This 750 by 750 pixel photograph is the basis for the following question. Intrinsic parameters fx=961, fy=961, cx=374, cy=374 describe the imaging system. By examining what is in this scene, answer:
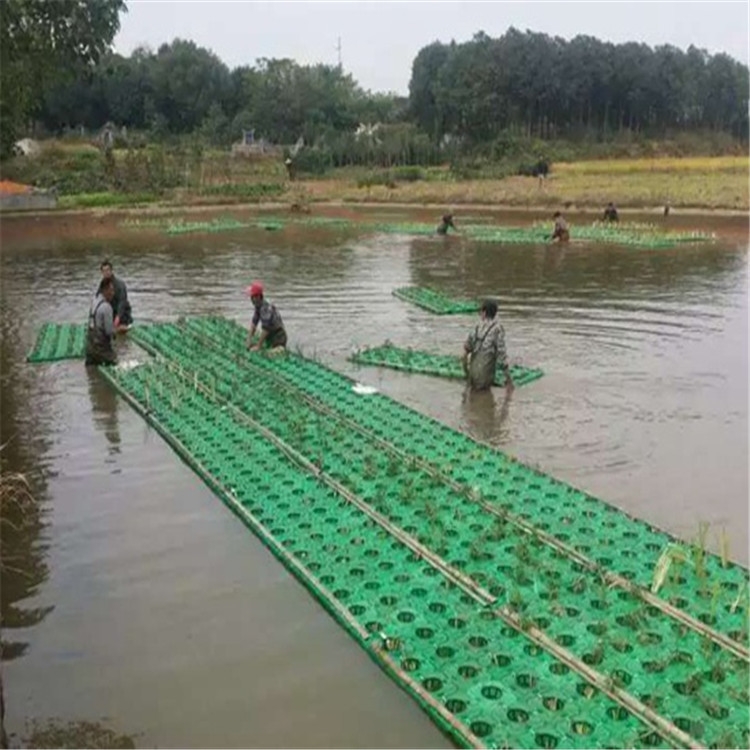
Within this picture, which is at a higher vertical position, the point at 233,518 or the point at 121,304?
the point at 121,304

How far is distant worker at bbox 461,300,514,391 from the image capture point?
10.9 metres

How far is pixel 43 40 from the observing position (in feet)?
27.2

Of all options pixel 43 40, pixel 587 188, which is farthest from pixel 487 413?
pixel 587 188

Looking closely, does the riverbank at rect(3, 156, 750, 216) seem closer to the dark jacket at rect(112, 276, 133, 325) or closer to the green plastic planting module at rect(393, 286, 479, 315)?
the green plastic planting module at rect(393, 286, 479, 315)

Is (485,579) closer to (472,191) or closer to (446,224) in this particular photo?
(446,224)

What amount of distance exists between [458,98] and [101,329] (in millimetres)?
66146

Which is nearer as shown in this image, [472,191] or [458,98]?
[472,191]

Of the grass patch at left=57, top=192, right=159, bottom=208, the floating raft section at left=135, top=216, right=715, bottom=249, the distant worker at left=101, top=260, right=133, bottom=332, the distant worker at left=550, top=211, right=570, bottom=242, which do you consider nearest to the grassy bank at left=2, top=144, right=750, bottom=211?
the grass patch at left=57, top=192, right=159, bottom=208

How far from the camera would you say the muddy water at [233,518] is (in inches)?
207

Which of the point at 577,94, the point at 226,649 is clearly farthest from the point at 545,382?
the point at 577,94

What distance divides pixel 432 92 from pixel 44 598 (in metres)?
Answer: 78.1

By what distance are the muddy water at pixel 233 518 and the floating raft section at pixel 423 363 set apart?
0.25 metres

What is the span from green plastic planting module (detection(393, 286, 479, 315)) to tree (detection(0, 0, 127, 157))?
8958mm

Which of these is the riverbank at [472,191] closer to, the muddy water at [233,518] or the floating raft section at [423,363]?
the muddy water at [233,518]
